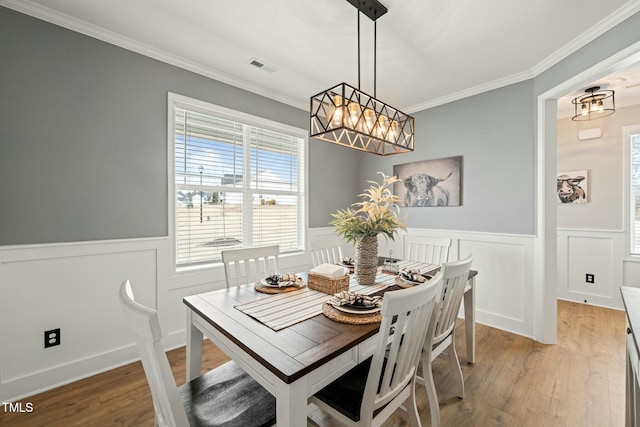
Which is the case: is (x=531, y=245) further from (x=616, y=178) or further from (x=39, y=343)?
(x=39, y=343)

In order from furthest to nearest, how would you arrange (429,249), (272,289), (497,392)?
(429,249)
(497,392)
(272,289)

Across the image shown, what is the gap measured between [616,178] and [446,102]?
7.79ft

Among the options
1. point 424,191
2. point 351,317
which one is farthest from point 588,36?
point 351,317

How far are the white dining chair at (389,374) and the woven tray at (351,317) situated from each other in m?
0.13

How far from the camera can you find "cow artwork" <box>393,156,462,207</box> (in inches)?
131

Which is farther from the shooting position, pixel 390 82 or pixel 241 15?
pixel 390 82

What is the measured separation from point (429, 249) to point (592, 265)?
2.61m

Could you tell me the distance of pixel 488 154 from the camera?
307 centimetres

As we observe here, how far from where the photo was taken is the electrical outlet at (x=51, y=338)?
1968 mm

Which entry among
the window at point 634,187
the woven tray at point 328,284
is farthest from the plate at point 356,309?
A: the window at point 634,187

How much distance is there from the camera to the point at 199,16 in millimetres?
Result: 1980

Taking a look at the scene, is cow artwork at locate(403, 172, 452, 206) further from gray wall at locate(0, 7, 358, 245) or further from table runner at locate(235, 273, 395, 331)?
gray wall at locate(0, 7, 358, 245)

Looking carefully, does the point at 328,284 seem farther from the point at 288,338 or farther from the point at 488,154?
the point at 488,154

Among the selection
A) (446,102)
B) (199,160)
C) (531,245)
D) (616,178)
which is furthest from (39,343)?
(616,178)
